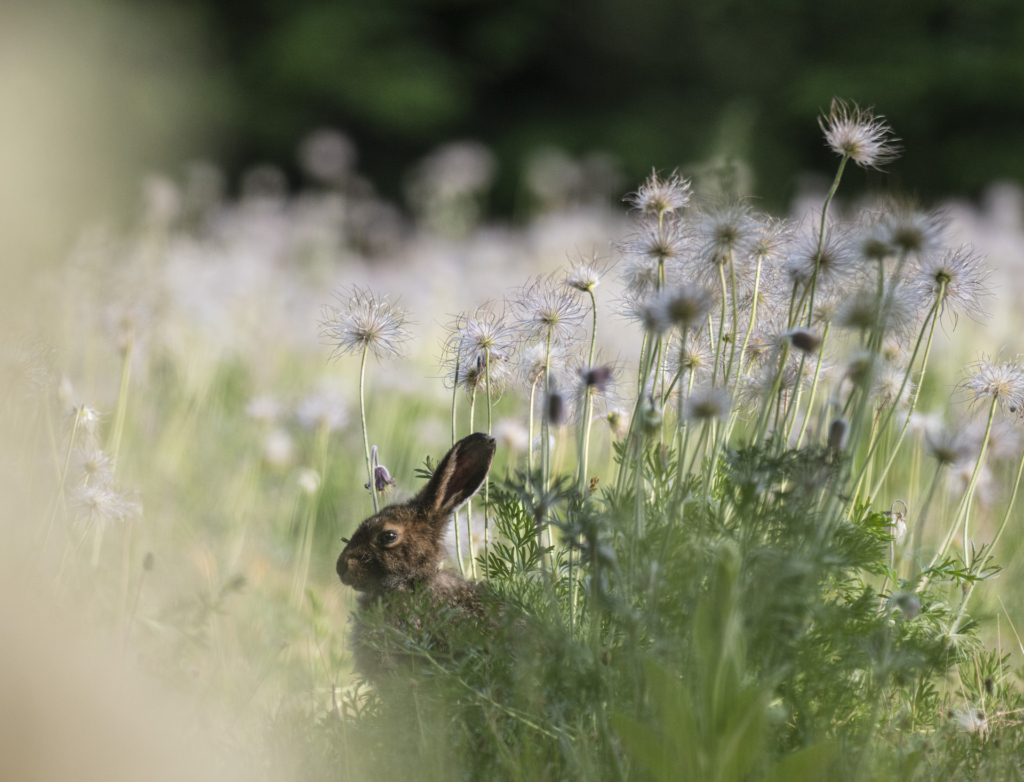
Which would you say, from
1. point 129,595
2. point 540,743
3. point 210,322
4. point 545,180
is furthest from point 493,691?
point 545,180

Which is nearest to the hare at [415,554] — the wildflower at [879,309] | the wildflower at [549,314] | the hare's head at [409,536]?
the hare's head at [409,536]

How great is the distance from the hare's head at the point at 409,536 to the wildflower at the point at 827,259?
779 millimetres

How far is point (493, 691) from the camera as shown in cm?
168

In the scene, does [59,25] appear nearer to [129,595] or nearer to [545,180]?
[545,180]

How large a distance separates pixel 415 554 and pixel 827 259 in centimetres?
112

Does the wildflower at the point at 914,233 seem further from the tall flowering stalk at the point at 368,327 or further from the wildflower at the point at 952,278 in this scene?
the tall flowering stalk at the point at 368,327

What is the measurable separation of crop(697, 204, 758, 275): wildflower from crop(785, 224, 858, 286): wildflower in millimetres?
107

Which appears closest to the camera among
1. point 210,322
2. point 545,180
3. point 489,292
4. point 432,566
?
point 432,566

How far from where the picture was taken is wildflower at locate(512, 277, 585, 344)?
1.85m

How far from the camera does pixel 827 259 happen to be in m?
1.72

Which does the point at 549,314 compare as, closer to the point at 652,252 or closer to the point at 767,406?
the point at 652,252

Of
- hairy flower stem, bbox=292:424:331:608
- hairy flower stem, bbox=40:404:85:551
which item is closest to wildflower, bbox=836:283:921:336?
hairy flower stem, bbox=292:424:331:608

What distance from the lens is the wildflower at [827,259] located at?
1698 mm

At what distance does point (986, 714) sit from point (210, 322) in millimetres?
3908
